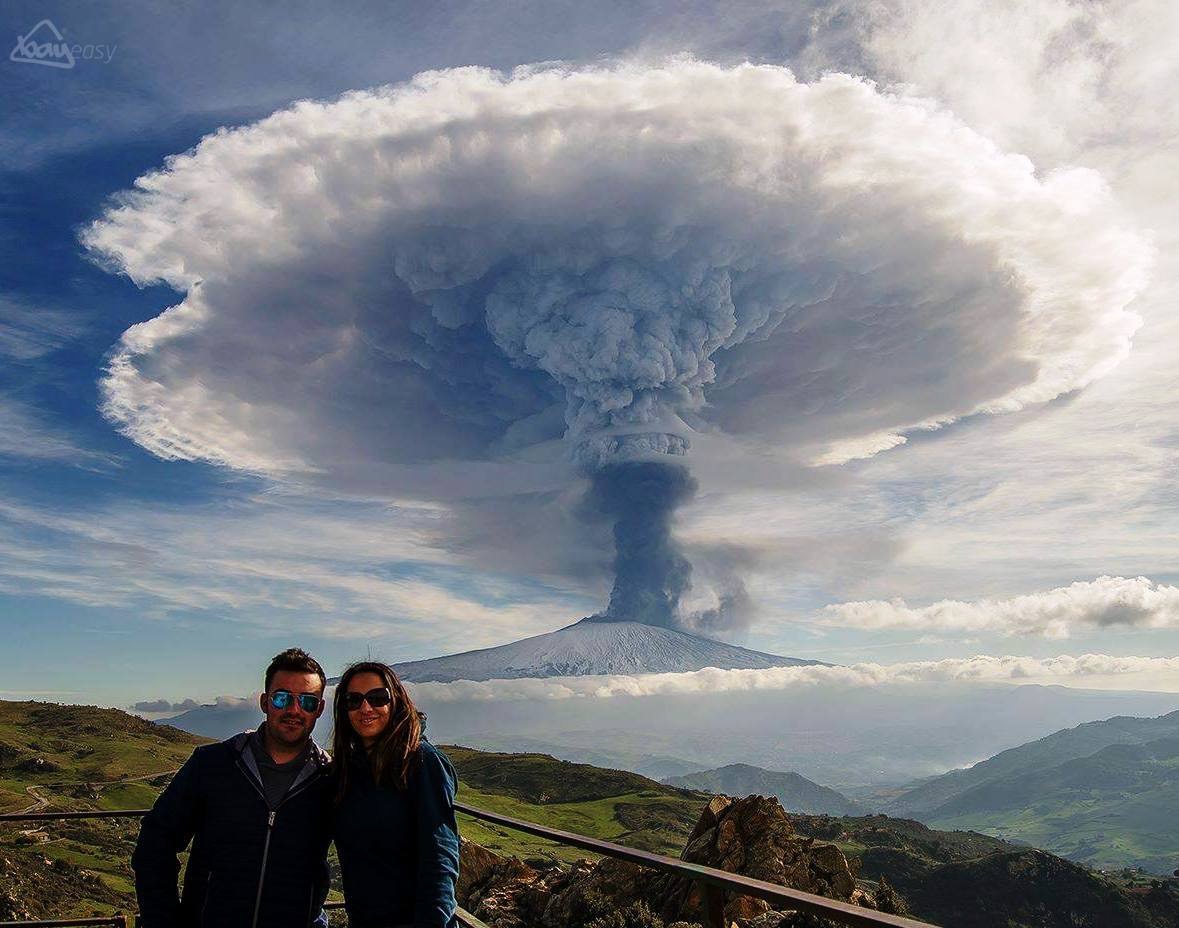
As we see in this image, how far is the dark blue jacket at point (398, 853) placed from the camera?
397 centimetres

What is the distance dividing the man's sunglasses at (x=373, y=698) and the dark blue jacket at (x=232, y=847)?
0.35 m

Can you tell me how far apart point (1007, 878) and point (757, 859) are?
299 feet

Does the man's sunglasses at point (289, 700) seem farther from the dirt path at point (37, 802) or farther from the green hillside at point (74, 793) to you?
the dirt path at point (37, 802)

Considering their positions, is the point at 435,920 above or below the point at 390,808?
below

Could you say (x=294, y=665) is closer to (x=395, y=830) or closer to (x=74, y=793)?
(x=395, y=830)

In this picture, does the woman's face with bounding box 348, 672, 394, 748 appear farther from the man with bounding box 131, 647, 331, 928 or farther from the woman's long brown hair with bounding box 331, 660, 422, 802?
the man with bounding box 131, 647, 331, 928

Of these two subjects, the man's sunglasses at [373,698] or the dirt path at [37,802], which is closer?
the man's sunglasses at [373,698]

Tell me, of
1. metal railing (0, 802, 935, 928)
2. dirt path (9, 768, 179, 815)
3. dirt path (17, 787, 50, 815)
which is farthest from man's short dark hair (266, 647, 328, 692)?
dirt path (9, 768, 179, 815)

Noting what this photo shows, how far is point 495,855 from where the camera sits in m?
15.6

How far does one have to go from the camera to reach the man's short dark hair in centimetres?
446

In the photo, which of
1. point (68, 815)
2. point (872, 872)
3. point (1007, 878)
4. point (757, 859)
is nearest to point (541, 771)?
point (872, 872)

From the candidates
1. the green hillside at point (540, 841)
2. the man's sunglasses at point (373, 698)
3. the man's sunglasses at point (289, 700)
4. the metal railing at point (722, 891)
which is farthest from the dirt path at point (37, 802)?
the man's sunglasses at point (373, 698)

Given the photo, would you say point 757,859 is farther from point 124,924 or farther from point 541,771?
point 541,771

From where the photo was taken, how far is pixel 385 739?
414 centimetres
